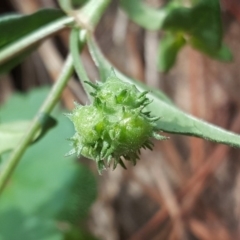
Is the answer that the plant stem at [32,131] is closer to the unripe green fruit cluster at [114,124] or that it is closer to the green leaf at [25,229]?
the unripe green fruit cluster at [114,124]

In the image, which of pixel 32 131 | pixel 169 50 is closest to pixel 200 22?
pixel 169 50

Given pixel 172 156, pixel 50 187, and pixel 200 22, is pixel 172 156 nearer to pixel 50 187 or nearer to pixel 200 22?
pixel 50 187

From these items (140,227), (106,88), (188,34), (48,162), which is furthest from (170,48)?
(140,227)

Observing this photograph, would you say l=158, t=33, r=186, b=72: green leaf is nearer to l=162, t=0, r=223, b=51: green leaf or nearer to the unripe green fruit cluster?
l=162, t=0, r=223, b=51: green leaf

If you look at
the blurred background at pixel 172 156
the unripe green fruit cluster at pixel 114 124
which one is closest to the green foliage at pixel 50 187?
the blurred background at pixel 172 156

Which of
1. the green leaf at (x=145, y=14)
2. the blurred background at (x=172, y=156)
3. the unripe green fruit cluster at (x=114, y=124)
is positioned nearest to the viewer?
the unripe green fruit cluster at (x=114, y=124)

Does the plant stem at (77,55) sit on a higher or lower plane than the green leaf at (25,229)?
higher
